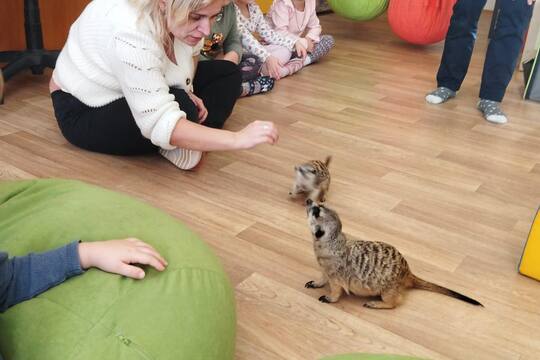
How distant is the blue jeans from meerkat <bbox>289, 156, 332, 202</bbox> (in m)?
1.31

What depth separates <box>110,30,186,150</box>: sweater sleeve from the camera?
1.72 metres

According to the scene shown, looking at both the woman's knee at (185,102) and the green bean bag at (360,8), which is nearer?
the woman's knee at (185,102)

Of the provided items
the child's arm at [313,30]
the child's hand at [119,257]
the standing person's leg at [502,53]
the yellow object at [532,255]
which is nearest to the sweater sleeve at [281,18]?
the child's arm at [313,30]

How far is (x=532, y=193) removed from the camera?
2029mm

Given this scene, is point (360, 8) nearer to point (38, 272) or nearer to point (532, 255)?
point (532, 255)

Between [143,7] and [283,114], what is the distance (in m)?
1.08

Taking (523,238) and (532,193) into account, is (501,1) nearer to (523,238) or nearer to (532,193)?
(532,193)

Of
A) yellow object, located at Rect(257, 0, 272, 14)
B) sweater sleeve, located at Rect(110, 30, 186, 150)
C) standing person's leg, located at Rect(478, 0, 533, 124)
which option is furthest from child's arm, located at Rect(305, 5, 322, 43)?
sweater sleeve, located at Rect(110, 30, 186, 150)

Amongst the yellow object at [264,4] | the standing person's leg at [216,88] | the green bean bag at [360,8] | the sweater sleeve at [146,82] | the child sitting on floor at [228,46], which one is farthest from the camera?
the yellow object at [264,4]

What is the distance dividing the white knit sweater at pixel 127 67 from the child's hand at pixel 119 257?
678 mm

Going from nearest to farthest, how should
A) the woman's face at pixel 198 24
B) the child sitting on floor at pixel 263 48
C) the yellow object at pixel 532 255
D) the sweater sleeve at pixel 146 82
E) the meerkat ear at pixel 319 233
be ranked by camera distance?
the meerkat ear at pixel 319 233 → the yellow object at pixel 532 255 → the woman's face at pixel 198 24 → the sweater sleeve at pixel 146 82 → the child sitting on floor at pixel 263 48

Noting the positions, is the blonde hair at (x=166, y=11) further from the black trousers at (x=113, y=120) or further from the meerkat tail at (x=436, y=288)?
the meerkat tail at (x=436, y=288)

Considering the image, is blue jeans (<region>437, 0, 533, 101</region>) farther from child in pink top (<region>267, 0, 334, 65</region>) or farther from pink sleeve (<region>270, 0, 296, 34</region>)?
pink sleeve (<region>270, 0, 296, 34</region>)

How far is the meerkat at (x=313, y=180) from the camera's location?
1818mm
